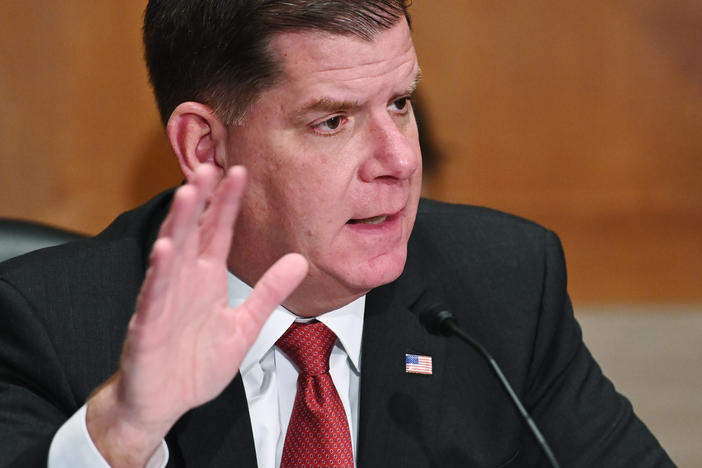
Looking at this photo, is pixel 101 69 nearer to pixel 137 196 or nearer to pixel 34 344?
pixel 137 196

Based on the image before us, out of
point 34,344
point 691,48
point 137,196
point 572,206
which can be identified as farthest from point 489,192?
point 34,344

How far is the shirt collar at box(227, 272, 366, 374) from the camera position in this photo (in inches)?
70.8

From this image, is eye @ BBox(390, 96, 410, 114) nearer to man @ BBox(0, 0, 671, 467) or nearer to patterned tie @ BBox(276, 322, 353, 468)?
man @ BBox(0, 0, 671, 467)

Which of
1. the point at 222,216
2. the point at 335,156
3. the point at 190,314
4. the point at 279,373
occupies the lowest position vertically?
the point at 279,373

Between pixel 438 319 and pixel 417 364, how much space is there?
313 mm

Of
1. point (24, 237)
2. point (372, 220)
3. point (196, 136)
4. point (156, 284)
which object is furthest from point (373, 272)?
point (24, 237)

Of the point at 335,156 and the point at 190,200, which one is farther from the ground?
the point at 335,156

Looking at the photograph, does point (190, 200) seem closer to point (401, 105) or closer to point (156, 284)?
point (156, 284)

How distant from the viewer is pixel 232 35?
1.67 m

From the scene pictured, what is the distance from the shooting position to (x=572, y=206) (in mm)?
3543

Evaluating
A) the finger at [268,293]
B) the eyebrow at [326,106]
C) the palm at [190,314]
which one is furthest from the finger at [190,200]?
the eyebrow at [326,106]

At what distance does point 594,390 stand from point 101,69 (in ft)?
5.71

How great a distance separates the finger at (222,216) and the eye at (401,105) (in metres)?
0.59

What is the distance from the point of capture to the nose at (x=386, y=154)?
1.66 meters
